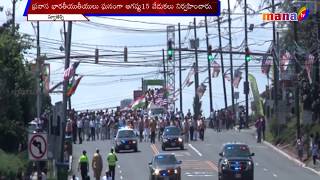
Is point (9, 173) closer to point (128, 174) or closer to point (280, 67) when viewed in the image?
point (128, 174)

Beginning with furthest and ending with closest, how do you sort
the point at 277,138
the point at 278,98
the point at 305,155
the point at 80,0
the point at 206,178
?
the point at 278,98, the point at 277,138, the point at 305,155, the point at 206,178, the point at 80,0

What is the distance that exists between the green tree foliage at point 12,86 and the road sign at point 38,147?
1596 centimetres

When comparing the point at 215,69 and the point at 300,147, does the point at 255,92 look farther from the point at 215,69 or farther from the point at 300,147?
the point at 300,147

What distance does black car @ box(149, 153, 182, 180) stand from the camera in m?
43.1

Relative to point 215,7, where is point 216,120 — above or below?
below

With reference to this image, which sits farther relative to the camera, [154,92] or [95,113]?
[154,92]

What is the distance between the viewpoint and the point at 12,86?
47.5 meters

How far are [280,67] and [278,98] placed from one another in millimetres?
5155

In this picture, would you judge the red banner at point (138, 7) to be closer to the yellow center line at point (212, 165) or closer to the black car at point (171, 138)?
the yellow center line at point (212, 165)

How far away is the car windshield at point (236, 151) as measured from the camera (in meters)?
44.1

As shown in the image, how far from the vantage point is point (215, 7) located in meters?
22.3

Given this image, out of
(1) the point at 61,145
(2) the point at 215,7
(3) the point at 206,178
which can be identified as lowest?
(3) the point at 206,178

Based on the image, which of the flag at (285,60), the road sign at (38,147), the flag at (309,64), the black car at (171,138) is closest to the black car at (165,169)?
the road sign at (38,147)

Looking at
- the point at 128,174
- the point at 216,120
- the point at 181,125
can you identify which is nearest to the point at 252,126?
the point at 216,120
